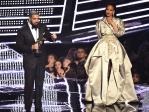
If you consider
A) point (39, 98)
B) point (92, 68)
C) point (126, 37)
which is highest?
point (126, 37)

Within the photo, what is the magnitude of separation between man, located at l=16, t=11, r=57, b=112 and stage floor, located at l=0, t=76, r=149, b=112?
0.49 feet

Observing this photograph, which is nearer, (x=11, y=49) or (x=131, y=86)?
(x=131, y=86)

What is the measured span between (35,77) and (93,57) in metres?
0.89

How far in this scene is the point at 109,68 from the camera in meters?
6.07

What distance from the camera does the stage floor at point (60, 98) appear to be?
603 cm

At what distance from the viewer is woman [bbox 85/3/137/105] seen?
5977mm

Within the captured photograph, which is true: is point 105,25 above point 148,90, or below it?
above

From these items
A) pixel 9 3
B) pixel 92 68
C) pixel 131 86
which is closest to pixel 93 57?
pixel 92 68

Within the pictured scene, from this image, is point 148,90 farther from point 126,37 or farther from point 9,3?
point 9,3

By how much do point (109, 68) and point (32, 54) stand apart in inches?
43.7

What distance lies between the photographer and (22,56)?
655 cm

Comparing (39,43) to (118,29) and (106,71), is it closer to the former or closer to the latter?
(106,71)

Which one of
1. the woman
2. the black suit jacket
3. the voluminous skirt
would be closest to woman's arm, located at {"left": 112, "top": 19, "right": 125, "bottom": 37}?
the woman

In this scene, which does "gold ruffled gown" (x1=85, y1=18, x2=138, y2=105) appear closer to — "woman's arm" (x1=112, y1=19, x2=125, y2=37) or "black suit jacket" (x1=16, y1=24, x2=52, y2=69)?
"woman's arm" (x1=112, y1=19, x2=125, y2=37)
